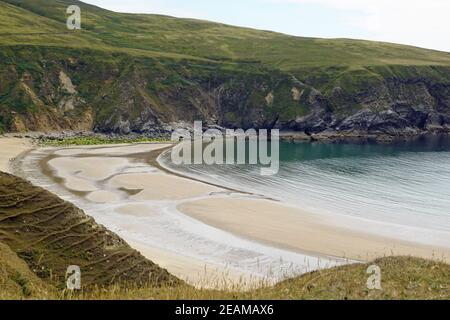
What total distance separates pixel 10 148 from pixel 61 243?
75975 millimetres

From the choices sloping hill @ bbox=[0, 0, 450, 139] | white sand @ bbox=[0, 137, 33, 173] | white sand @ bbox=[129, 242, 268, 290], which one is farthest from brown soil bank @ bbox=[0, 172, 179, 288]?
sloping hill @ bbox=[0, 0, 450, 139]

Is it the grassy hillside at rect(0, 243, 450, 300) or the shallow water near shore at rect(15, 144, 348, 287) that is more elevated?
the grassy hillside at rect(0, 243, 450, 300)

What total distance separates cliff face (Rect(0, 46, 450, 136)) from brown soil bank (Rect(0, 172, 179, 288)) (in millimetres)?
94233

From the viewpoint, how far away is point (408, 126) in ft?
497

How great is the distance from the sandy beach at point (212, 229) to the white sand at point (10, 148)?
878cm

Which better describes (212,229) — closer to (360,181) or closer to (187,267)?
(187,267)

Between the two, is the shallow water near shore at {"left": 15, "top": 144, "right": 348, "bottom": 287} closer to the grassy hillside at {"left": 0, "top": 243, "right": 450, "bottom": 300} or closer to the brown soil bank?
the grassy hillside at {"left": 0, "top": 243, "right": 450, "bottom": 300}

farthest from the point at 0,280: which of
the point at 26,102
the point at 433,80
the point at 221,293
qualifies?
the point at 433,80

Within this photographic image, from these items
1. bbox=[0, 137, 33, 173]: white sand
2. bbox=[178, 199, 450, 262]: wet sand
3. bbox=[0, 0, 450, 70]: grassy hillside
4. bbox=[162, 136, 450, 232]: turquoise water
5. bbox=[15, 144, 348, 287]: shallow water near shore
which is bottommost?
bbox=[162, 136, 450, 232]: turquoise water

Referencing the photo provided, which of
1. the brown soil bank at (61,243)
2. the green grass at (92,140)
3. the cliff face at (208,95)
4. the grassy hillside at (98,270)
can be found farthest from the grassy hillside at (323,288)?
the cliff face at (208,95)

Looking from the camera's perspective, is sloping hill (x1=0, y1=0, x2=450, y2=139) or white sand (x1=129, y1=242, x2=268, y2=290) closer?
white sand (x1=129, y1=242, x2=268, y2=290)

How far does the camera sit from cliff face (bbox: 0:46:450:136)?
12731cm

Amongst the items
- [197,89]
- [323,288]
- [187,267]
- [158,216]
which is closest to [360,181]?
[158,216]

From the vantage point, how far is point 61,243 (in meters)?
27.3
